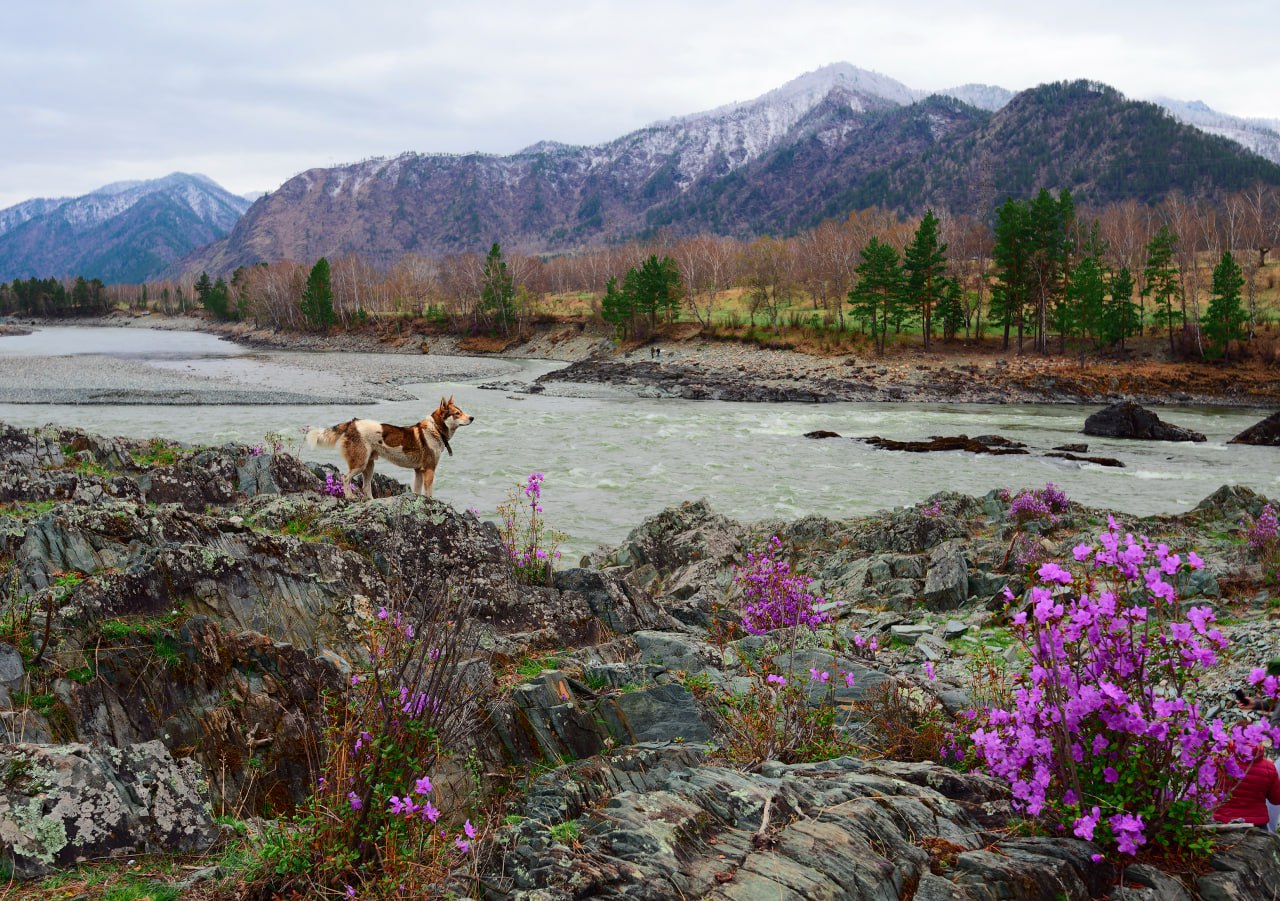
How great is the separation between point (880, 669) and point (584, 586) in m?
3.91

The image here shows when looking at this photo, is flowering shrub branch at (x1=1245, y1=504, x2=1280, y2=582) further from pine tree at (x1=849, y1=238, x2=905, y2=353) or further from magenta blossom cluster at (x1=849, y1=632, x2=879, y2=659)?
pine tree at (x1=849, y1=238, x2=905, y2=353)

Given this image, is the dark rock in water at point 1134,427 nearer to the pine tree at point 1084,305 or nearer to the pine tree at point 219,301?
the pine tree at point 1084,305

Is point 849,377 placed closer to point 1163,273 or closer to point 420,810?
point 1163,273

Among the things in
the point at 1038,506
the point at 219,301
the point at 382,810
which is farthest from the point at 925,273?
the point at 219,301

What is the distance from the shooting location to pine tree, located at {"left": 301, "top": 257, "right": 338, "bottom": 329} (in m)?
132

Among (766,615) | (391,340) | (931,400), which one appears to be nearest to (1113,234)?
(931,400)

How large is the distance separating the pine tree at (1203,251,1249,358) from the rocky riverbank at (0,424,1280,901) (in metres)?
66.1

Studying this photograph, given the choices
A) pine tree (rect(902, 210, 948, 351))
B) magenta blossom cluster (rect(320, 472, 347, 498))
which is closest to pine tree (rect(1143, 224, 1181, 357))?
pine tree (rect(902, 210, 948, 351))

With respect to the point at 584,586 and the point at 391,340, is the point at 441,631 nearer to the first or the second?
the point at 584,586

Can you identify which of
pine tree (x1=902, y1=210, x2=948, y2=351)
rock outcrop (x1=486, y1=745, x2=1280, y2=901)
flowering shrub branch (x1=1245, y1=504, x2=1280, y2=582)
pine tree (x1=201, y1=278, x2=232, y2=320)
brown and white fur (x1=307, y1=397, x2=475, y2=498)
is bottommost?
flowering shrub branch (x1=1245, y1=504, x2=1280, y2=582)

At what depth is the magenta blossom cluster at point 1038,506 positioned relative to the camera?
18.1 m

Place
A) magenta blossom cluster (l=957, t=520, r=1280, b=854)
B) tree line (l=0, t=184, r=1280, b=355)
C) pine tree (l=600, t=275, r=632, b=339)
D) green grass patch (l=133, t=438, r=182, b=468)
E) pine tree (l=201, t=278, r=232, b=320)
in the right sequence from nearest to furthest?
magenta blossom cluster (l=957, t=520, r=1280, b=854) → green grass patch (l=133, t=438, r=182, b=468) → tree line (l=0, t=184, r=1280, b=355) → pine tree (l=600, t=275, r=632, b=339) → pine tree (l=201, t=278, r=232, b=320)

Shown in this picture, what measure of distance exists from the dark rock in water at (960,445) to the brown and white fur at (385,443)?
95.6 feet

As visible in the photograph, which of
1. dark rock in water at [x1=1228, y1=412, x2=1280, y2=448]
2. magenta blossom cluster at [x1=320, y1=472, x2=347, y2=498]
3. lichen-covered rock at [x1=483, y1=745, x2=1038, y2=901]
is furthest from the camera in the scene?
dark rock in water at [x1=1228, y1=412, x2=1280, y2=448]
